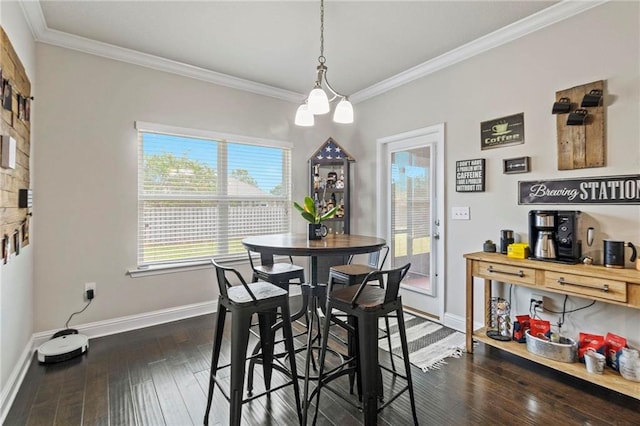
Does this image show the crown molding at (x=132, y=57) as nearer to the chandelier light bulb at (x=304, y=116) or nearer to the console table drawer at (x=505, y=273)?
the chandelier light bulb at (x=304, y=116)

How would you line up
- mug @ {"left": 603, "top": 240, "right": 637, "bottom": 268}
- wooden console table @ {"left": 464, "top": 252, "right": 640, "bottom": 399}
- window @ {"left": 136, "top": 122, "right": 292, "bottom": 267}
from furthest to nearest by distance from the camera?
1. window @ {"left": 136, "top": 122, "right": 292, "bottom": 267}
2. mug @ {"left": 603, "top": 240, "right": 637, "bottom": 268}
3. wooden console table @ {"left": 464, "top": 252, "right": 640, "bottom": 399}

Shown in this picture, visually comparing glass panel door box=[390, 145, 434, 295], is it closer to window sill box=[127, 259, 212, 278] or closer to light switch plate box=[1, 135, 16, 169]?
window sill box=[127, 259, 212, 278]

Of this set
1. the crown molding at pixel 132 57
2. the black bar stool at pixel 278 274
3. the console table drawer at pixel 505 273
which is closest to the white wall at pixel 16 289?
the crown molding at pixel 132 57

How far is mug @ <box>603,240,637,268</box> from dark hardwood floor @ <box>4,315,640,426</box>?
842 mm

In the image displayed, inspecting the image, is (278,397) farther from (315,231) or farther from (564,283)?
(564,283)

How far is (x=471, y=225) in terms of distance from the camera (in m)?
3.00

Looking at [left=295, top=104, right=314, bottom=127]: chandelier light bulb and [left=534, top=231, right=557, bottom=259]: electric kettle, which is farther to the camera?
[left=295, top=104, right=314, bottom=127]: chandelier light bulb

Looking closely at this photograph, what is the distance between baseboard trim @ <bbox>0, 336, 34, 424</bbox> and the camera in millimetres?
1836

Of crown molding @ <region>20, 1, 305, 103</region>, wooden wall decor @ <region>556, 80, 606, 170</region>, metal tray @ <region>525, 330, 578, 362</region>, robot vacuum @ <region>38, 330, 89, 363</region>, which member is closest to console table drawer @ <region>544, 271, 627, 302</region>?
metal tray @ <region>525, 330, 578, 362</region>

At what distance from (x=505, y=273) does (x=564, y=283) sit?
371mm

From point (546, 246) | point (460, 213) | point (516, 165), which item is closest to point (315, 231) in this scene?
point (460, 213)

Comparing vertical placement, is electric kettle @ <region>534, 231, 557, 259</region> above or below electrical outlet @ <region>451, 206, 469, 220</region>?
below

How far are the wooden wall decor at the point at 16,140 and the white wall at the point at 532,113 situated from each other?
3355 mm

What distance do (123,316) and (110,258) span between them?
0.59 meters
